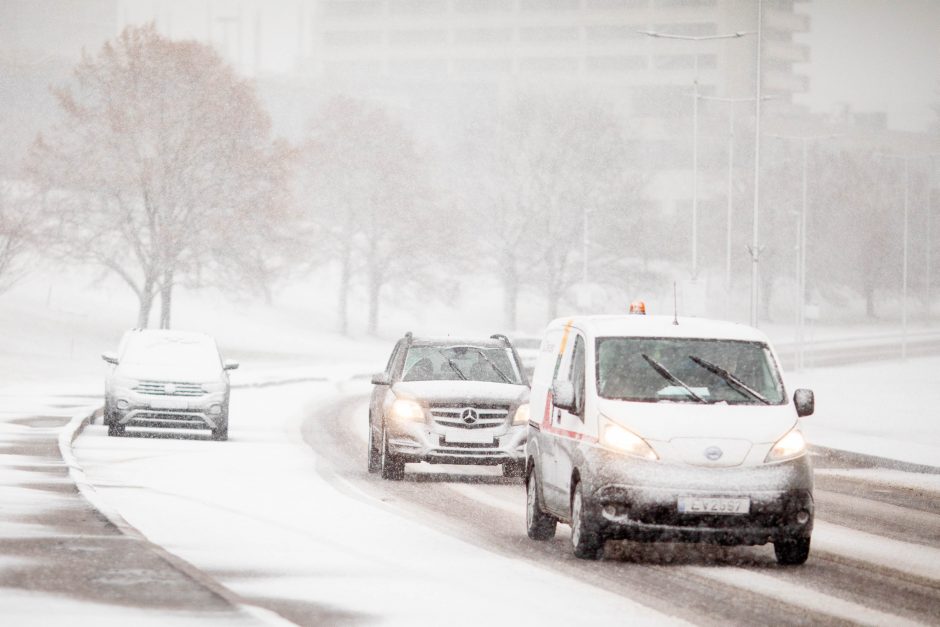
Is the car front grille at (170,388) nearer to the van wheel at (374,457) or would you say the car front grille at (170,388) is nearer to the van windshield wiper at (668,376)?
the van wheel at (374,457)

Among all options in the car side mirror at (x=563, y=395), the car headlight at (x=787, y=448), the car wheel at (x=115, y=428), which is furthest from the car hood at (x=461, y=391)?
the car headlight at (x=787, y=448)

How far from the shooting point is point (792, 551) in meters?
12.6

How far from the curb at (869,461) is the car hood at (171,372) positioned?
932 cm

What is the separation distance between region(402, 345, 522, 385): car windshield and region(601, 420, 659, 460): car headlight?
8.14 m

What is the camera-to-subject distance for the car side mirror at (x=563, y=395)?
1337 centimetres

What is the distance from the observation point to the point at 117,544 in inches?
475

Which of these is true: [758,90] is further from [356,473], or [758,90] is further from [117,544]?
[117,544]

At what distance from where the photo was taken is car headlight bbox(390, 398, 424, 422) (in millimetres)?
20125

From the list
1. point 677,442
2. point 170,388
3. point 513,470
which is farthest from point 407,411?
point 677,442

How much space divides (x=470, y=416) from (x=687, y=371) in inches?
267

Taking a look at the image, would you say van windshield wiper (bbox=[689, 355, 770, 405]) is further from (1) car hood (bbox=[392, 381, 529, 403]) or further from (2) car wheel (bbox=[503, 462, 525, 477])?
(2) car wheel (bbox=[503, 462, 525, 477])

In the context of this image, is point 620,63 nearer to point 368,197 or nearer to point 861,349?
point 368,197

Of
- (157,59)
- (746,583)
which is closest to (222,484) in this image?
(746,583)

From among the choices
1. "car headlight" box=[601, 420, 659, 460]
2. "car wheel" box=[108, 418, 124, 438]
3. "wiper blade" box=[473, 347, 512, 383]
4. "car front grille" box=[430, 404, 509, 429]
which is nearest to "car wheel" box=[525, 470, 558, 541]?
"car headlight" box=[601, 420, 659, 460]
